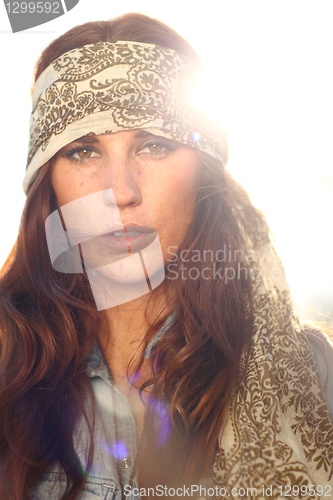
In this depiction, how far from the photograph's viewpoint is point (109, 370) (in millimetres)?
2646

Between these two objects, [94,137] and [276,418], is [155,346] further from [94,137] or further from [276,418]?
[94,137]

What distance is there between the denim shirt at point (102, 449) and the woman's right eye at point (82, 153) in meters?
0.98

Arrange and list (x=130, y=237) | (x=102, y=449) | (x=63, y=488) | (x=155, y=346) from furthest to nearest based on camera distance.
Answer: (x=155, y=346)
(x=130, y=237)
(x=102, y=449)
(x=63, y=488)

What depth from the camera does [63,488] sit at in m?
2.28

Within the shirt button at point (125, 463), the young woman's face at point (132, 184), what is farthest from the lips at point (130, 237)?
the shirt button at point (125, 463)

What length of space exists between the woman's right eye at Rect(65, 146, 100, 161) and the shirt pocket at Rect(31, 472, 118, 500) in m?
1.44

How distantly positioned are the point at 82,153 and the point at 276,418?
1524 millimetres

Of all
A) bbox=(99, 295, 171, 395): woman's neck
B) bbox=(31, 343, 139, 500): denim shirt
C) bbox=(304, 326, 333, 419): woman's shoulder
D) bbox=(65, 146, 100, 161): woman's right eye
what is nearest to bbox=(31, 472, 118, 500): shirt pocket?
bbox=(31, 343, 139, 500): denim shirt

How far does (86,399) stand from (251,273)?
101 cm

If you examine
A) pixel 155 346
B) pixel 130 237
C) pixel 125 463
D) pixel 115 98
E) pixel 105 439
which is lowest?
pixel 125 463

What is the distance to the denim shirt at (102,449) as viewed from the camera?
2279mm

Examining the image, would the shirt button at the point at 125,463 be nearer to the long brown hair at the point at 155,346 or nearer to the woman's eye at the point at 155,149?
the long brown hair at the point at 155,346

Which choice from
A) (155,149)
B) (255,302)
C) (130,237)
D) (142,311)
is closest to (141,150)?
(155,149)

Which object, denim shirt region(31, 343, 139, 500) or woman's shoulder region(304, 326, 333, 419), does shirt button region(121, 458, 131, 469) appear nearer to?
denim shirt region(31, 343, 139, 500)
